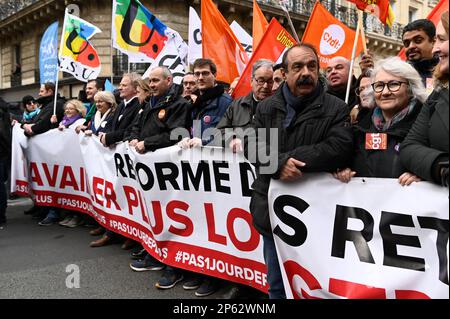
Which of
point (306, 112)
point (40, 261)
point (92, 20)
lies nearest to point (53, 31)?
point (40, 261)

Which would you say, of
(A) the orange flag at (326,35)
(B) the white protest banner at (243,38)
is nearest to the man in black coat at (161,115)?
(A) the orange flag at (326,35)

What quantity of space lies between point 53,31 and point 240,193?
17.3 ft

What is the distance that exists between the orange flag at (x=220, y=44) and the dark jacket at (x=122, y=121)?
5.30 feet

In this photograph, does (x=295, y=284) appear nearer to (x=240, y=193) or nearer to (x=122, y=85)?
(x=240, y=193)

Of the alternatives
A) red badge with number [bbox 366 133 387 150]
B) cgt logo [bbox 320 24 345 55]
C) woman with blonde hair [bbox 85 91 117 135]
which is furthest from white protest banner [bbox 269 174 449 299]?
cgt logo [bbox 320 24 345 55]

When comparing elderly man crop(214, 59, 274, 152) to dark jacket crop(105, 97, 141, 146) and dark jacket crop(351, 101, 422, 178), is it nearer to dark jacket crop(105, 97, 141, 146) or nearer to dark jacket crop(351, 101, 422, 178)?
dark jacket crop(351, 101, 422, 178)

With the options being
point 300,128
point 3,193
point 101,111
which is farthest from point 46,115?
point 300,128

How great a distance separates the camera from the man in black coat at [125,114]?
476 centimetres

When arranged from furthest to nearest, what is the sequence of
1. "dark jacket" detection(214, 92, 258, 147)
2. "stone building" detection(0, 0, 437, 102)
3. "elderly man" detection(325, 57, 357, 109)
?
"stone building" detection(0, 0, 437, 102), "elderly man" detection(325, 57, 357, 109), "dark jacket" detection(214, 92, 258, 147)

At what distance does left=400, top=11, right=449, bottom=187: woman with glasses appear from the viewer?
1923 mm

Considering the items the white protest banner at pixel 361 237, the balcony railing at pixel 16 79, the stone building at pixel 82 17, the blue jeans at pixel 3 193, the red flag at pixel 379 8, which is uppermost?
the stone building at pixel 82 17

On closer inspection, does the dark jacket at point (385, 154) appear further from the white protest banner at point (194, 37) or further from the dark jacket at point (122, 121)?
the white protest banner at point (194, 37)

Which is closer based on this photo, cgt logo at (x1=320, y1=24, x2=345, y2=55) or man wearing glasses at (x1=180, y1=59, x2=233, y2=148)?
man wearing glasses at (x1=180, y1=59, x2=233, y2=148)

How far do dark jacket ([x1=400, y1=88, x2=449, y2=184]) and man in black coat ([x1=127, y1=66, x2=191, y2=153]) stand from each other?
2316 millimetres
